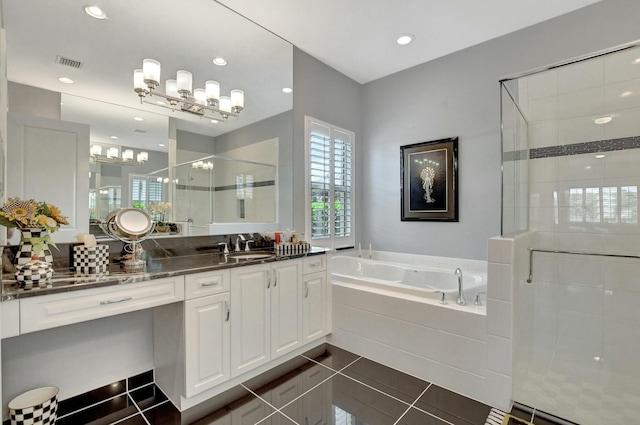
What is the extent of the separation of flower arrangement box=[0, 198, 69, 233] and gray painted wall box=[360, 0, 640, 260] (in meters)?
3.10

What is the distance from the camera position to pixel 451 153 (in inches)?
129

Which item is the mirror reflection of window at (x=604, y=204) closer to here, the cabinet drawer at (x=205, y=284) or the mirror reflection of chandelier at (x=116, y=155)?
the cabinet drawer at (x=205, y=284)

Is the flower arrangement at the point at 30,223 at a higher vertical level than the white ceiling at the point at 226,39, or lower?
lower

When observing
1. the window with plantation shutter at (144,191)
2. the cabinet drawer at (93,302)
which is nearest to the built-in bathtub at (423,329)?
the cabinet drawer at (93,302)

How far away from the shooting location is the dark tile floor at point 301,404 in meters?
1.81

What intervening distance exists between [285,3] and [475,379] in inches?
122

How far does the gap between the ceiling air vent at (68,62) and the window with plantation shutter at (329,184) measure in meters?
1.95

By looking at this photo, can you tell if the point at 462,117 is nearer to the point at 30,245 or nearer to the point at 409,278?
the point at 409,278

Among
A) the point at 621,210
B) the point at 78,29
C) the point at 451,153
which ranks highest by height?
the point at 78,29

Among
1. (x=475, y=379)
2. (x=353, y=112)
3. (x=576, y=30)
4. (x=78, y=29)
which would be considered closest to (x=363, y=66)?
(x=353, y=112)

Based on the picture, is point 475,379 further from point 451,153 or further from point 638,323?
point 451,153

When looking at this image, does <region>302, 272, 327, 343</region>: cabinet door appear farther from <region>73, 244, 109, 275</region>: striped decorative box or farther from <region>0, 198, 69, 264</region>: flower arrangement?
<region>0, 198, 69, 264</region>: flower arrangement

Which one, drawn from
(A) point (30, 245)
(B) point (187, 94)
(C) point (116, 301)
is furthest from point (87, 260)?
(B) point (187, 94)

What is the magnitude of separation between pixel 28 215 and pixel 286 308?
1648 millimetres
